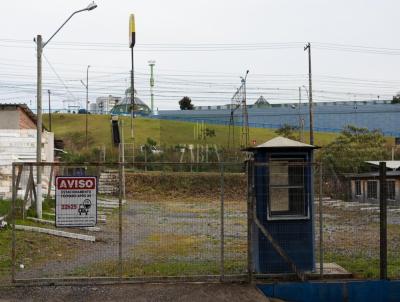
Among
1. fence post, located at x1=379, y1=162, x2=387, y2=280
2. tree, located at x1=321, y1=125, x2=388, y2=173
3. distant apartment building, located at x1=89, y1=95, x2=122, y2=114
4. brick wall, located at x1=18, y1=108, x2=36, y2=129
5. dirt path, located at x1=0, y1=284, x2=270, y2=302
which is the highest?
distant apartment building, located at x1=89, y1=95, x2=122, y2=114

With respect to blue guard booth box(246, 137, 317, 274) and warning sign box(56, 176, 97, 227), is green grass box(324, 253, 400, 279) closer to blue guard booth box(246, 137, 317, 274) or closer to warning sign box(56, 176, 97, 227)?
blue guard booth box(246, 137, 317, 274)

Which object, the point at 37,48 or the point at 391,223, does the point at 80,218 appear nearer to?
the point at 391,223

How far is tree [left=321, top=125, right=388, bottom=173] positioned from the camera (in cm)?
4820

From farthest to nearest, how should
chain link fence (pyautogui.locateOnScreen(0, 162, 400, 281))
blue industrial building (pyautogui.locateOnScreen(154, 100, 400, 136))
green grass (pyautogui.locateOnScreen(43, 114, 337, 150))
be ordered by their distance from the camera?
blue industrial building (pyautogui.locateOnScreen(154, 100, 400, 136)), green grass (pyautogui.locateOnScreen(43, 114, 337, 150)), chain link fence (pyautogui.locateOnScreen(0, 162, 400, 281))

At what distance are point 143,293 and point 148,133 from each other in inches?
2729

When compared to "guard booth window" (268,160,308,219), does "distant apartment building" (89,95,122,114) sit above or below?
above

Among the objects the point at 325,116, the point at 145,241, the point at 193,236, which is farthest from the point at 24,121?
the point at 325,116

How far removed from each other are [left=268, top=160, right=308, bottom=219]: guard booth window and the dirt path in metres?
1.59

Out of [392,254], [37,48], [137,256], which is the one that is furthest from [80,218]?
[37,48]

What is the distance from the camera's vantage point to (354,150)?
2068 inches

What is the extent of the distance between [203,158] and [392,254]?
120 ft

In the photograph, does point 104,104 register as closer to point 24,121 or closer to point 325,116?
point 325,116

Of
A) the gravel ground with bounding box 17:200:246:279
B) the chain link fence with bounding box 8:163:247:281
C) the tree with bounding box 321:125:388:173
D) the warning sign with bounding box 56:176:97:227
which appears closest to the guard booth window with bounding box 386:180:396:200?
the chain link fence with bounding box 8:163:247:281

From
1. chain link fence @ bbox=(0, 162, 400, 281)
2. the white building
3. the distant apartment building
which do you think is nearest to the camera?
chain link fence @ bbox=(0, 162, 400, 281)
